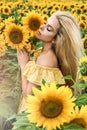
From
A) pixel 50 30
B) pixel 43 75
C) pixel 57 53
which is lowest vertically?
pixel 43 75

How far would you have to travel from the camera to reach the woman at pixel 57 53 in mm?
2594

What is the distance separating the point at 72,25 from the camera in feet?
8.51

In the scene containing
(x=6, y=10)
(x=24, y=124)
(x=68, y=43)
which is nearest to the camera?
(x=24, y=124)

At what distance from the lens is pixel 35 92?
5.10ft

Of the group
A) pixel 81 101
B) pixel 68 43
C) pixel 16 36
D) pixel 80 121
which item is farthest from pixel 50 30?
pixel 80 121

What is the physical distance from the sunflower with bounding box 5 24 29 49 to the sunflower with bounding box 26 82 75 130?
1215mm

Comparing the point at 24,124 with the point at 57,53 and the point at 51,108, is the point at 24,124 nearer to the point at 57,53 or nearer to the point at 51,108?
the point at 51,108

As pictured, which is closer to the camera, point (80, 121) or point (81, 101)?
point (80, 121)

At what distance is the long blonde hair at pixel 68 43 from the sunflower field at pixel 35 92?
7cm

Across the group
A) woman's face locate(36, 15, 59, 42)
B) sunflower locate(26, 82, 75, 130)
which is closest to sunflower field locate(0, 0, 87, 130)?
sunflower locate(26, 82, 75, 130)

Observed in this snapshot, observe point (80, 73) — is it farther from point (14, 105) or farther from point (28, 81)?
point (14, 105)

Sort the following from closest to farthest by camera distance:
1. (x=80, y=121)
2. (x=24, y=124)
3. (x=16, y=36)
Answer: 1. (x=80, y=121)
2. (x=24, y=124)
3. (x=16, y=36)

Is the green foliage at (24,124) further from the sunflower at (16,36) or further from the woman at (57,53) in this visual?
the sunflower at (16,36)

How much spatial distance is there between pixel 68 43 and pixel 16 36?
32 cm
